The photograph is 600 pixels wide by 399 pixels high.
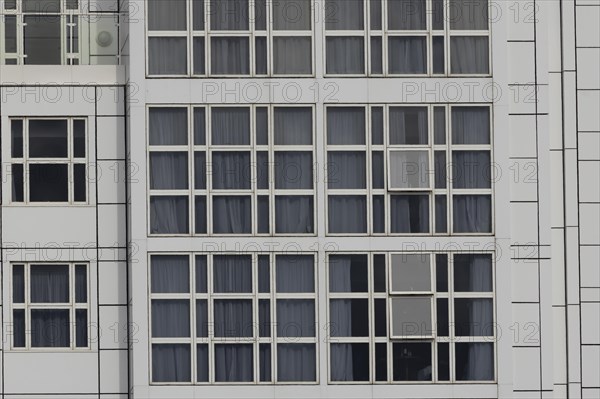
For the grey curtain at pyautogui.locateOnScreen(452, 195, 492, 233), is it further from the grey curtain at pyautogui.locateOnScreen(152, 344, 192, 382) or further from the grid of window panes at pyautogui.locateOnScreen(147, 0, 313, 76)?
the grey curtain at pyautogui.locateOnScreen(152, 344, 192, 382)

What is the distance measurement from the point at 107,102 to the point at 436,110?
626cm

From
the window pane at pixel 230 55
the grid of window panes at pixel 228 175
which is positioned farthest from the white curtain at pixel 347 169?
the window pane at pixel 230 55

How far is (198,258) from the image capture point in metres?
26.9

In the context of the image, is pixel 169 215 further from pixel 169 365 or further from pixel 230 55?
pixel 230 55

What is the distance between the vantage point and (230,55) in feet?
89.2

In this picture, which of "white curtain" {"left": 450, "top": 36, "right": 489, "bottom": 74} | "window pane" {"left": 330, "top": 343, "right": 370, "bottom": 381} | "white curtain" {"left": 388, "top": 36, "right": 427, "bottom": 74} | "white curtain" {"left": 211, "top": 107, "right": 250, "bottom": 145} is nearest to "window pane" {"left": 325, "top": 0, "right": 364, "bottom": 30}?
"white curtain" {"left": 388, "top": 36, "right": 427, "bottom": 74}

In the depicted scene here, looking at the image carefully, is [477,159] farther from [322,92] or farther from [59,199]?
[59,199]

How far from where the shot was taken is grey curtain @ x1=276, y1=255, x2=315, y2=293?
Answer: 27.0m

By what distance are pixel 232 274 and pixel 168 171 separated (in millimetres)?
2246

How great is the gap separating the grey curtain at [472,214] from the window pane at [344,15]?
3752mm

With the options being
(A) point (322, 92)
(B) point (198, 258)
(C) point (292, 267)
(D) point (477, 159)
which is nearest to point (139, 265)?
(B) point (198, 258)

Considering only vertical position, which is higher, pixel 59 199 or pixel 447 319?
pixel 59 199

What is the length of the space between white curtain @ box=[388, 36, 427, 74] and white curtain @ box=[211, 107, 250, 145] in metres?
2.89

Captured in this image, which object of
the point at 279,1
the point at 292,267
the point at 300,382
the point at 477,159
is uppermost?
the point at 279,1
